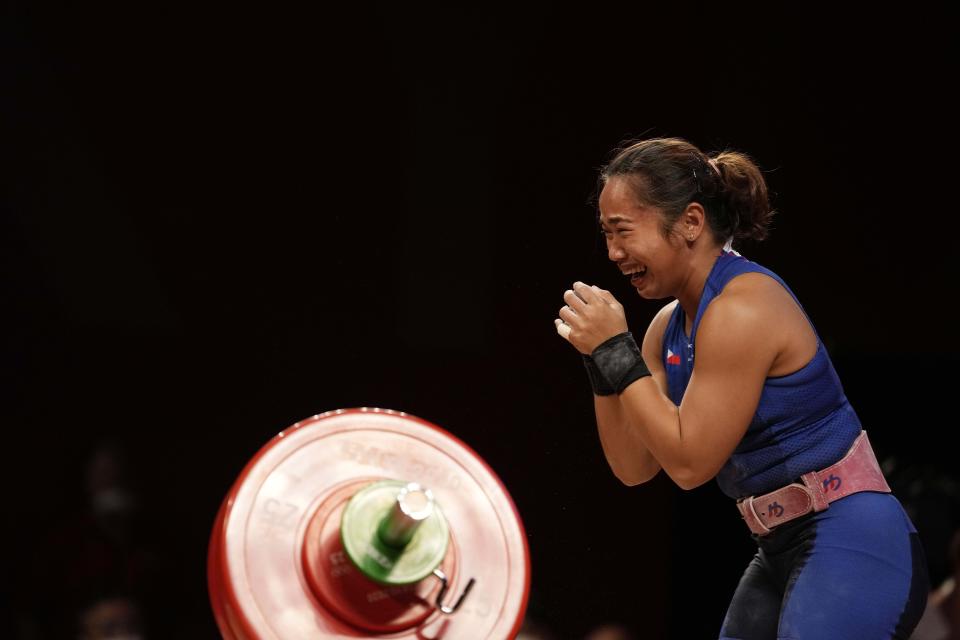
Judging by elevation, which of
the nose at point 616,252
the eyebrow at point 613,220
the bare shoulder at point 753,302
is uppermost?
the eyebrow at point 613,220

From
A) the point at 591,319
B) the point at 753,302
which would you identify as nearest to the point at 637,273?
the point at 591,319

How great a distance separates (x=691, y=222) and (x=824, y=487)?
56cm

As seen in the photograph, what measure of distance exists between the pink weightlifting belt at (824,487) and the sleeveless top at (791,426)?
15 millimetres

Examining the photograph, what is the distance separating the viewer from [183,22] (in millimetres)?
2561

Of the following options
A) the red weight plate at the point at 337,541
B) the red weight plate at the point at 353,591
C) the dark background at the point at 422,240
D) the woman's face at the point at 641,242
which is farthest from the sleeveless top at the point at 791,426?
the dark background at the point at 422,240

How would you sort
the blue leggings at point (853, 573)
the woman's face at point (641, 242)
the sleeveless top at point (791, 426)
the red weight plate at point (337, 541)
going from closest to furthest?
1. the red weight plate at point (337, 541)
2. the blue leggings at point (853, 573)
3. the sleeveless top at point (791, 426)
4. the woman's face at point (641, 242)

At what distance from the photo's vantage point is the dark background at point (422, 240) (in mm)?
2422

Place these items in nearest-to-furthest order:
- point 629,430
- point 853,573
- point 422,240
A: point 853,573 → point 629,430 → point 422,240

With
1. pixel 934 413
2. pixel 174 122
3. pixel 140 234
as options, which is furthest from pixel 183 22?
pixel 934 413

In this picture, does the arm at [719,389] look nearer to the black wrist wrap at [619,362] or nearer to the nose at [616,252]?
the black wrist wrap at [619,362]

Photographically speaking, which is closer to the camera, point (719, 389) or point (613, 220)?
point (719, 389)

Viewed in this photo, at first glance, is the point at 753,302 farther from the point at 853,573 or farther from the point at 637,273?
the point at 853,573

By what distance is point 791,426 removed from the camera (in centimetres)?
181

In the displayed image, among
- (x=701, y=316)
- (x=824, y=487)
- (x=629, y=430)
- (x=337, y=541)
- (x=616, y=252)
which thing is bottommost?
(x=824, y=487)
